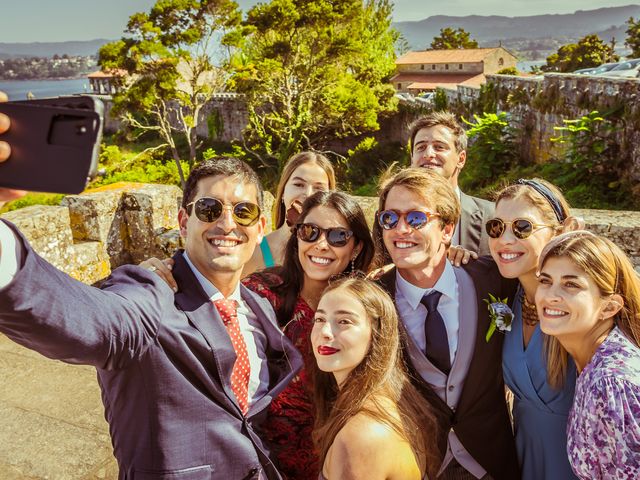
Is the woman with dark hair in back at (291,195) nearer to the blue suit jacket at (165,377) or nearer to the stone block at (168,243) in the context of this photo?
the blue suit jacket at (165,377)

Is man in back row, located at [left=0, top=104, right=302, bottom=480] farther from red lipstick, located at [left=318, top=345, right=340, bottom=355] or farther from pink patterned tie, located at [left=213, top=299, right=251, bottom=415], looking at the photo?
red lipstick, located at [left=318, top=345, right=340, bottom=355]

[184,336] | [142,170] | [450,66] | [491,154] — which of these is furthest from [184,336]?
[450,66]

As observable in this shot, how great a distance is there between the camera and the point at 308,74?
2691 centimetres

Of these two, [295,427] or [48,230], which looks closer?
[295,427]

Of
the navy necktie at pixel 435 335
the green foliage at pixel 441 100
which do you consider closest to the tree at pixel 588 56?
the green foliage at pixel 441 100

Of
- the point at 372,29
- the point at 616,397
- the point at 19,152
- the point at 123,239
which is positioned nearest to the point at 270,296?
Answer: the point at 616,397

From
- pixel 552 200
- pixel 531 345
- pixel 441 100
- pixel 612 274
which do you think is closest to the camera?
pixel 612 274

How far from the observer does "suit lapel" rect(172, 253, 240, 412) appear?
→ 6.44 feet

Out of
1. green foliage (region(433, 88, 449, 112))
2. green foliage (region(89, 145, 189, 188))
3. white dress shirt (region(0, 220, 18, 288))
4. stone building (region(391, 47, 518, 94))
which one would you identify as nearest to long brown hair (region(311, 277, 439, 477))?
white dress shirt (region(0, 220, 18, 288))

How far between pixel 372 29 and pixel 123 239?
98.7 feet

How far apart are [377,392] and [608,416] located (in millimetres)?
827

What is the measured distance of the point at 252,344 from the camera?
7.49 feet

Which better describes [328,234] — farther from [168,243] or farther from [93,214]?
[93,214]

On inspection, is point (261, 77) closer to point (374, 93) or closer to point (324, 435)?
point (374, 93)
